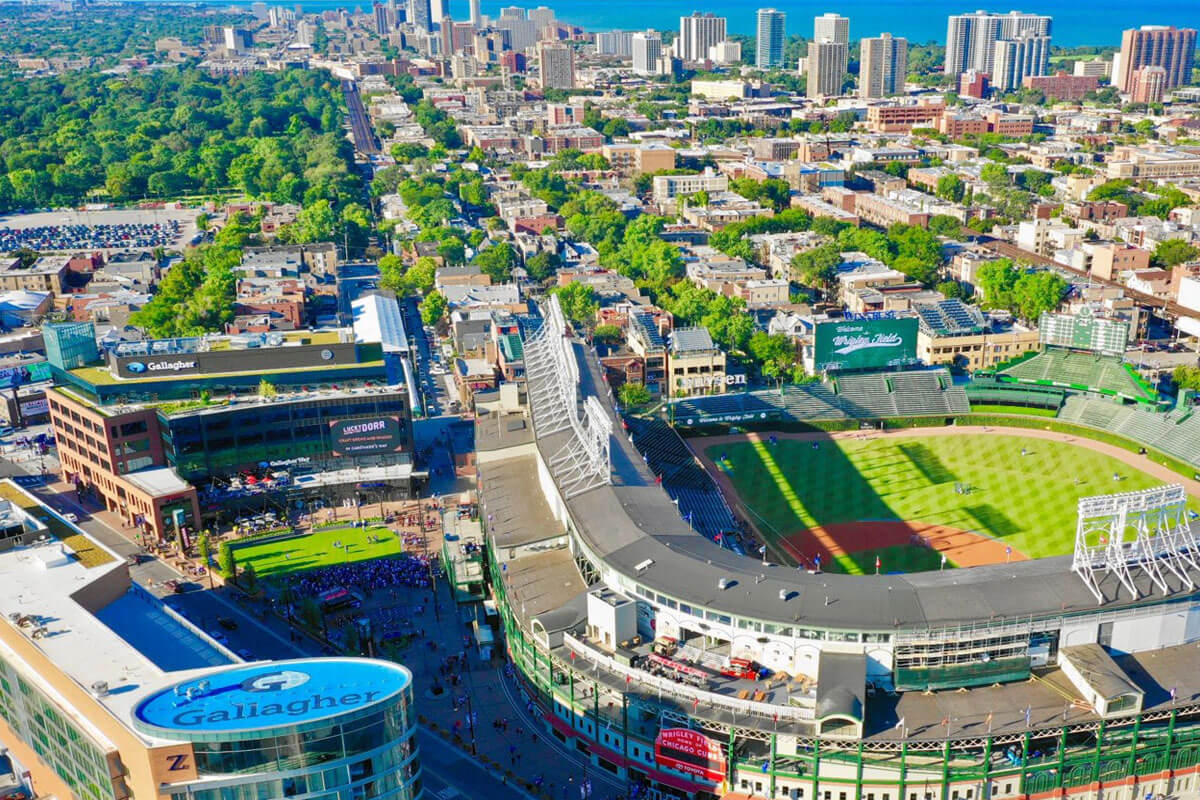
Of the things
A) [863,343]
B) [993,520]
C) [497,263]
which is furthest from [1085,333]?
[497,263]

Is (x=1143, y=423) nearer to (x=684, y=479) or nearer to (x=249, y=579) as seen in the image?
(x=684, y=479)

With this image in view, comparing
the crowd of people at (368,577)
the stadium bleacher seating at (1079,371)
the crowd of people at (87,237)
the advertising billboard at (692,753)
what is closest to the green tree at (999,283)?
the stadium bleacher seating at (1079,371)

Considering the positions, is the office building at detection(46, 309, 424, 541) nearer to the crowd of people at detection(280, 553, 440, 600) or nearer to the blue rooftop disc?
the crowd of people at detection(280, 553, 440, 600)

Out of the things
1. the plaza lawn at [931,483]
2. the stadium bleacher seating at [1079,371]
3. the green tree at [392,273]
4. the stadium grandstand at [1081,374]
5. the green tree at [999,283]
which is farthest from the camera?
the green tree at [392,273]

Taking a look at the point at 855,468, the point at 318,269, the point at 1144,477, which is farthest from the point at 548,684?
the point at 318,269

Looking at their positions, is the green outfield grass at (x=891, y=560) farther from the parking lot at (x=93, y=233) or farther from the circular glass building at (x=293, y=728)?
the parking lot at (x=93, y=233)

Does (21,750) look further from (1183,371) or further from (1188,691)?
(1183,371)
